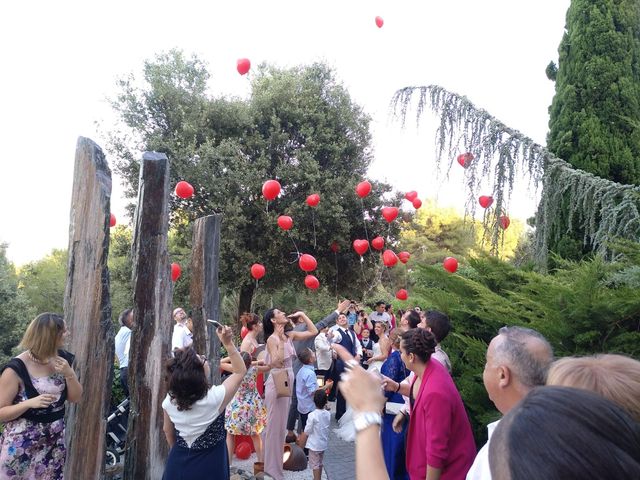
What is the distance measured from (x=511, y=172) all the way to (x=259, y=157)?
10.9 metres

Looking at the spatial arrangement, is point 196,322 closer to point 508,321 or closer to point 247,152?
point 508,321

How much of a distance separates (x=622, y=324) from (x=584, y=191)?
2304mm

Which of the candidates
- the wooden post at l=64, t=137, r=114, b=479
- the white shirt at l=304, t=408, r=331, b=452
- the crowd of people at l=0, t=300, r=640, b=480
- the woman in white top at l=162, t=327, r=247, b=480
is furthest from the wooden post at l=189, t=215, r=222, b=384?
the woman in white top at l=162, t=327, r=247, b=480

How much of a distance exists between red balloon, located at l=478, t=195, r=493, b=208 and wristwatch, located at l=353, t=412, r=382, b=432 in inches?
190

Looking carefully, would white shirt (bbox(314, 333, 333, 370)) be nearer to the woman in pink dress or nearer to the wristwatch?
the woman in pink dress

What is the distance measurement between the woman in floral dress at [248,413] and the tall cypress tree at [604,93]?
16.2ft

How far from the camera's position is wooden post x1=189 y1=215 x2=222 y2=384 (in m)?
5.73

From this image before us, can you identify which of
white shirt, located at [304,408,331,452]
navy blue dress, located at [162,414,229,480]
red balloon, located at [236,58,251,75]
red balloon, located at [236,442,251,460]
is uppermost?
red balloon, located at [236,58,251,75]

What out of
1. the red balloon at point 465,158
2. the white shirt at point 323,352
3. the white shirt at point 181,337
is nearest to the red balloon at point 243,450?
the white shirt at point 181,337

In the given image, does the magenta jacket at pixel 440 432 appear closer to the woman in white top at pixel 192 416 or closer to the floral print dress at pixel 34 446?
the woman in white top at pixel 192 416

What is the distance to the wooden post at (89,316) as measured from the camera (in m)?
4.25

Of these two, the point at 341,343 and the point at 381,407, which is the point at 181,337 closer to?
the point at 341,343

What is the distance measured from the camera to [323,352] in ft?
28.9

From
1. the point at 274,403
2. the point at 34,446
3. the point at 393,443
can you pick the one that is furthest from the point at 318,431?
the point at 34,446
